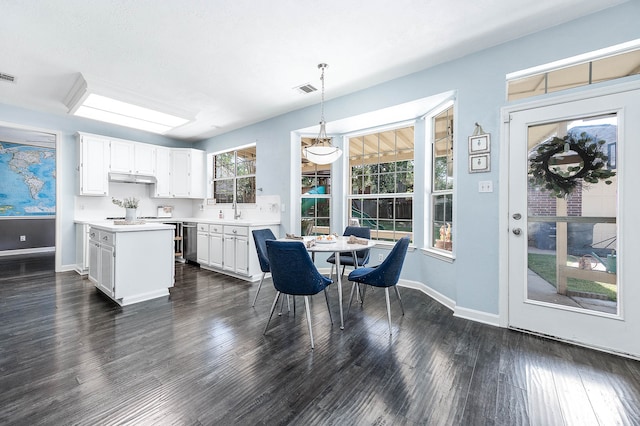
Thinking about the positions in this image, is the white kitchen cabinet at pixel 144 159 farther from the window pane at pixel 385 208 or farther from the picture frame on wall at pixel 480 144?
the picture frame on wall at pixel 480 144

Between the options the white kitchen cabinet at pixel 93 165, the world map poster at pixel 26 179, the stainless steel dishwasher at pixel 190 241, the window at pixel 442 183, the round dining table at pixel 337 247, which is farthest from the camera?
the world map poster at pixel 26 179

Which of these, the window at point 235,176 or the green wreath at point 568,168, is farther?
the window at point 235,176

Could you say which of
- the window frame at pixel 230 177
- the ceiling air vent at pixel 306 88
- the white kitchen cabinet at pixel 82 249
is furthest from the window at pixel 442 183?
the white kitchen cabinet at pixel 82 249

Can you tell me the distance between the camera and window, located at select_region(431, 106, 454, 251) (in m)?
3.32

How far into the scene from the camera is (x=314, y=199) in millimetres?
4688

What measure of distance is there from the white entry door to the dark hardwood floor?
25cm

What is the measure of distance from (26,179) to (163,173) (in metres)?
3.63

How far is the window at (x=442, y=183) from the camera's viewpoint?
3318 mm

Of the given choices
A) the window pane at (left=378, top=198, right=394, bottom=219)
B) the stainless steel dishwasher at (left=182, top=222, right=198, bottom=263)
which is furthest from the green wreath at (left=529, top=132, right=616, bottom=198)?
the stainless steel dishwasher at (left=182, top=222, right=198, bottom=263)

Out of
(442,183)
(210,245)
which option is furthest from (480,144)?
(210,245)

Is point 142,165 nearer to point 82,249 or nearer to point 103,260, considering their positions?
point 82,249

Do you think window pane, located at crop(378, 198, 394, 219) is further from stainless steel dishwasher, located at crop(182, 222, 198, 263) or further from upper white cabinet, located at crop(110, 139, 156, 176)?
upper white cabinet, located at crop(110, 139, 156, 176)

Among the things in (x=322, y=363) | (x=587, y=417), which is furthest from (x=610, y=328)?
(x=322, y=363)

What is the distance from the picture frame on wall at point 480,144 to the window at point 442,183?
56 centimetres
